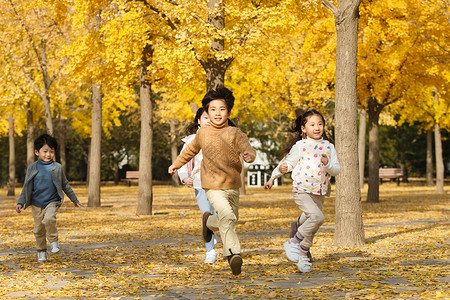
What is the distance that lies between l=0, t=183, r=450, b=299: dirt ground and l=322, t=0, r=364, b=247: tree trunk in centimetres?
32

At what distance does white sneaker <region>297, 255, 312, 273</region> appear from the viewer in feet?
25.2

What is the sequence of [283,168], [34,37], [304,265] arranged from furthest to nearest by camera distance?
1. [34,37]
2. [304,265]
3. [283,168]

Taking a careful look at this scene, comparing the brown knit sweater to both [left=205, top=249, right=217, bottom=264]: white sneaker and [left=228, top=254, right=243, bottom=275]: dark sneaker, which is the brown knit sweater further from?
[left=205, top=249, right=217, bottom=264]: white sneaker

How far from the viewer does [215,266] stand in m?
8.41

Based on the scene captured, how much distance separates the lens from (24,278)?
766cm

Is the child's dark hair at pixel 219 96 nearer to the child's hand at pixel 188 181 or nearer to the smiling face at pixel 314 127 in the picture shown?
the smiling face at pixel 314 127

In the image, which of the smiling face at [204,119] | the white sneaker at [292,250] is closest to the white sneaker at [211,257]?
the white sneaker at [292,250]

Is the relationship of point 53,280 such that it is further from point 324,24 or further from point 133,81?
point 324,24

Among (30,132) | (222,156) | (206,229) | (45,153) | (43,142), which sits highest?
(30,132)

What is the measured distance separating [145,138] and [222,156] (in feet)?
38.5

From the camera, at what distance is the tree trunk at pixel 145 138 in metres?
18.7

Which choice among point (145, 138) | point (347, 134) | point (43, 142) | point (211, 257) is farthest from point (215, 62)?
point (211, 257)

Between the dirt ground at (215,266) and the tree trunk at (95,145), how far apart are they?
6478 mm

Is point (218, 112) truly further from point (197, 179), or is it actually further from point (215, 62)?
point (215, 62)
